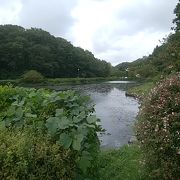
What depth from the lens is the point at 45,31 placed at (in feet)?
459

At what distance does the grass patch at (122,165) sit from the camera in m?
6.97

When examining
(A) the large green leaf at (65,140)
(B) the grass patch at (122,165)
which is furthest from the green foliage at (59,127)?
(B) the grass patch at (122,165)

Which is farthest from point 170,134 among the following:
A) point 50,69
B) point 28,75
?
point 50,69

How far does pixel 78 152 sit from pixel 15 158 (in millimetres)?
717

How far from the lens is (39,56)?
11969 cm

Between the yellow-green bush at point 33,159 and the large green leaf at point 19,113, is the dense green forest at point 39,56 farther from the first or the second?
the yellow-green bush at point 33,159

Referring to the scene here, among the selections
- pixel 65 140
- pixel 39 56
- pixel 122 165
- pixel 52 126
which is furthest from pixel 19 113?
pixel 39 56

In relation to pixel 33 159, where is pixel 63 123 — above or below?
above

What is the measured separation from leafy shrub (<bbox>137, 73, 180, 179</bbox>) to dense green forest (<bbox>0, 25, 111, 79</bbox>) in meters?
109

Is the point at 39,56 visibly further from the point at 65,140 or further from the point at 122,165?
the point at 65,140

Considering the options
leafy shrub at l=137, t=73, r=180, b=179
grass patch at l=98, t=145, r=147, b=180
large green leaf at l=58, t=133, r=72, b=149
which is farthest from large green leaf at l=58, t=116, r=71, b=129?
grass patch at l=98, t=145, r=147, b=180

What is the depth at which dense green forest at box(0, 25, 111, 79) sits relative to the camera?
376ft

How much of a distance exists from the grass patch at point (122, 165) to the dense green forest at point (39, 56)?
106 m

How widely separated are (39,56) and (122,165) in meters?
113
